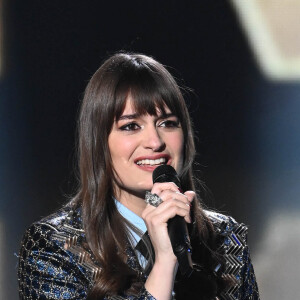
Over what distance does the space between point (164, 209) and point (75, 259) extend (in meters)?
0.39

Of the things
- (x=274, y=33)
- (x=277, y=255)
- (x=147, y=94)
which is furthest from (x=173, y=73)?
(x=147, y=94)

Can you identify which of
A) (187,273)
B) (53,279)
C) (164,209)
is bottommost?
(53,279)

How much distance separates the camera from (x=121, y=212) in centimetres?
186

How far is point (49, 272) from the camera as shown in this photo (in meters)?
1.72

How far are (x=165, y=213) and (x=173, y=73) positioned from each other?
4.56 feet

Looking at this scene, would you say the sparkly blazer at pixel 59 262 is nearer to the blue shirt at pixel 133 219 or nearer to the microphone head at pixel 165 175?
the blue shirt at pixel 133 219

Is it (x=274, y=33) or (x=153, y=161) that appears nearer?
(x=153, y=161)

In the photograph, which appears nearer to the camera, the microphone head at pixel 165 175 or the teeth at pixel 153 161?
the microphone head at pixel 165 175

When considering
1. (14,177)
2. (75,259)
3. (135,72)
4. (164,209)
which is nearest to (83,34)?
(14,177)

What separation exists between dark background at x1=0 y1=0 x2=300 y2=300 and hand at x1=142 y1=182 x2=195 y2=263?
3.96ft

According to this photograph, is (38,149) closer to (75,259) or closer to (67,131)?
(67,131)

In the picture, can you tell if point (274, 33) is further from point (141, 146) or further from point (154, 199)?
point (154, 199)

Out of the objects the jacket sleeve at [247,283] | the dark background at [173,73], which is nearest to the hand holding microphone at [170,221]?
the jacket sleeve at [247,283]

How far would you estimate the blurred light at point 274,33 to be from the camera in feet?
9.16
